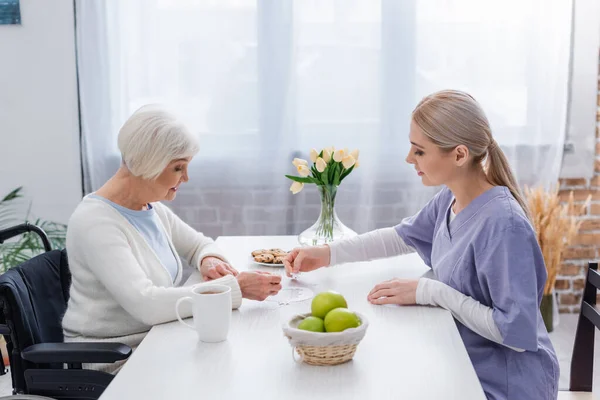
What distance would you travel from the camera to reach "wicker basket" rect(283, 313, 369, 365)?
1.31 metres

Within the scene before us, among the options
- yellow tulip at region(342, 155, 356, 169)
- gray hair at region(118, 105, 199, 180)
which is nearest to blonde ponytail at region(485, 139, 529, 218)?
yellow tulip at region(342, 155, 356, 169)

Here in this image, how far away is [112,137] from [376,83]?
1.29 metres

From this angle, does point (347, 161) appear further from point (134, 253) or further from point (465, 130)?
point (134, 253)

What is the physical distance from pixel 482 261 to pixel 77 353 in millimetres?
903

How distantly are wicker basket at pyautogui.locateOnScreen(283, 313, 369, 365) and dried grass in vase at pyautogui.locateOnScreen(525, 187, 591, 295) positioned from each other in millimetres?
2327

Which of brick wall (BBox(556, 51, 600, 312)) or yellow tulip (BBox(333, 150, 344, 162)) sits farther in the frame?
brick wall (BBox(556, 51, 600, 312))

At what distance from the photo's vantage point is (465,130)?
68.0 inches

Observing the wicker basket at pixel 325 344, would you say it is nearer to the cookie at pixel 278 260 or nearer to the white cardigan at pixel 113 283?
the white cardigan at pixel 113 283

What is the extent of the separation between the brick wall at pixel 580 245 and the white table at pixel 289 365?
232 cm

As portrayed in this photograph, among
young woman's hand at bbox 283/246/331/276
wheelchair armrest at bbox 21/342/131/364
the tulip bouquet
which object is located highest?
the tulip bouquet

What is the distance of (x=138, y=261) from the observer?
181 centimetres

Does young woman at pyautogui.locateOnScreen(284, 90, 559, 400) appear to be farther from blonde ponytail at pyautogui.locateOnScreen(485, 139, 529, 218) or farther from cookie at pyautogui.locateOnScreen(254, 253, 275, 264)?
cookie at pyautogui.locateOnScreen(254, 253, 275, 264)

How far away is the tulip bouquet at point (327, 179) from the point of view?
2.21m

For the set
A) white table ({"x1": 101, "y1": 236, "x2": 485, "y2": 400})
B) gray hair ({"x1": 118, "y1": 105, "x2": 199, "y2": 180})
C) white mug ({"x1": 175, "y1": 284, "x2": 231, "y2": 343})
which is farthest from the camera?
gray hair ({"x1": 118, "y1": 105, "x2": 199, "y2": 180})
